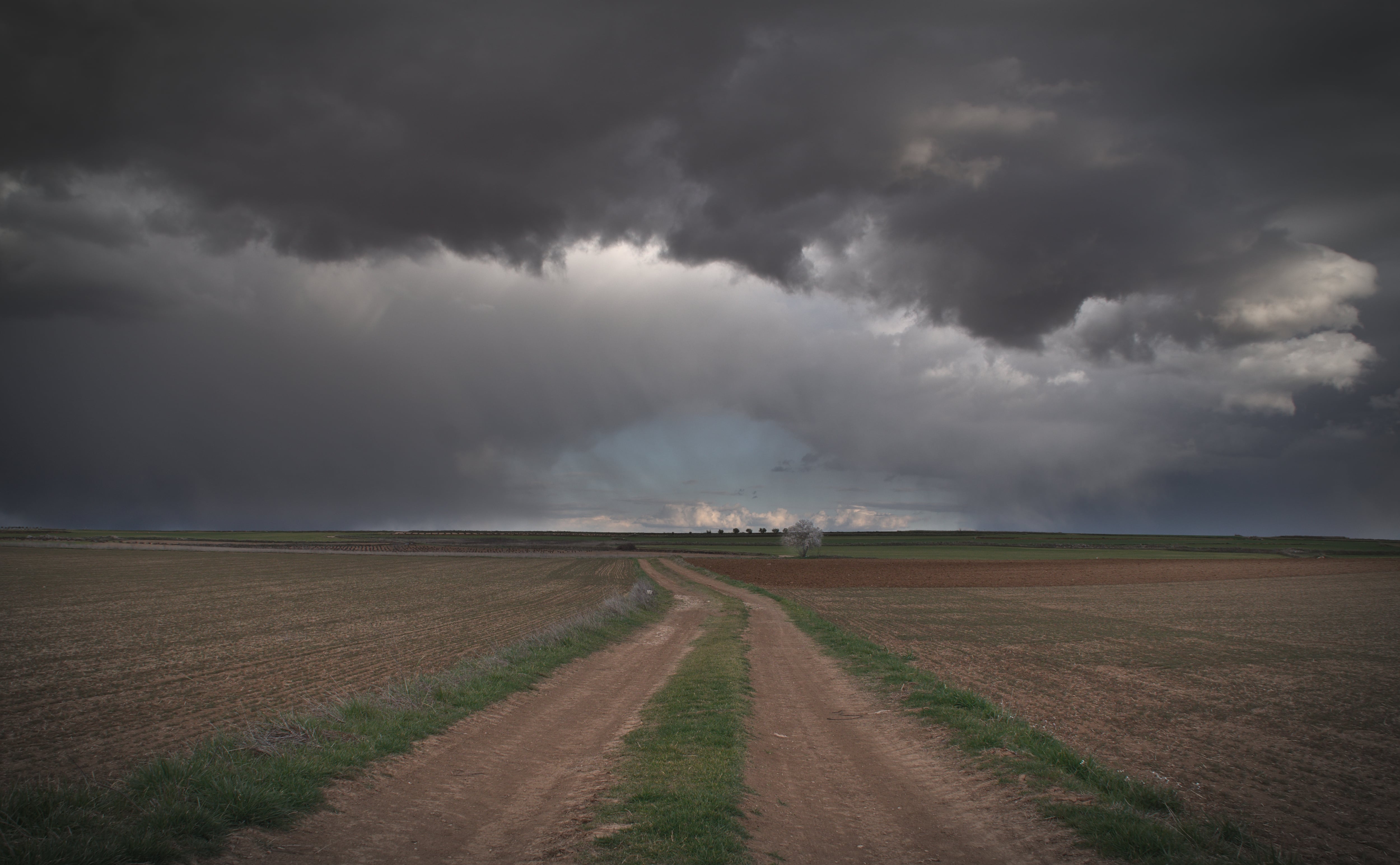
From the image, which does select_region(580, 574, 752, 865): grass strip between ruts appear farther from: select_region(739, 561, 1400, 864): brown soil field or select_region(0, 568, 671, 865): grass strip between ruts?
select_region(739, 561, 1400, 864): brown soil field

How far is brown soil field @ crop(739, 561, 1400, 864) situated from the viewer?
31.5 feet

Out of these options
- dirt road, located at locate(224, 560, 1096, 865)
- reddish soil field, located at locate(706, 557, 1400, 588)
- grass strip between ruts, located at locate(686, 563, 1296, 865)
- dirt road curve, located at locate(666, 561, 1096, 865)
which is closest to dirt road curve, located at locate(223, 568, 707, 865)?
dirt road, located at locate(224, 560, 1096, 865)

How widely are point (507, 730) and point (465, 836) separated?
4.91 meters

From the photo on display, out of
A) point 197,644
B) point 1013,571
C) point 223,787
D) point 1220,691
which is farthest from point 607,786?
point 1013,571

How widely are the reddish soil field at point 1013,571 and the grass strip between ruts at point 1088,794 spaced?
46146 millimetres

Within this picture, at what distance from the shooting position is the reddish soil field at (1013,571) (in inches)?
2581

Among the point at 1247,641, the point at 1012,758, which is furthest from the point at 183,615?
the point at 1247,641

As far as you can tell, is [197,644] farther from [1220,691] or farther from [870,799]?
[1220,691]

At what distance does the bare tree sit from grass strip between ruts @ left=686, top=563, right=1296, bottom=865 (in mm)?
113111

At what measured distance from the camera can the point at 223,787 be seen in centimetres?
740

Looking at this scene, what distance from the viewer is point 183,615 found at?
102 feet

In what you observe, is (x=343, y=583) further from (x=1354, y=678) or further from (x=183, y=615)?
(x=1354, y=678)

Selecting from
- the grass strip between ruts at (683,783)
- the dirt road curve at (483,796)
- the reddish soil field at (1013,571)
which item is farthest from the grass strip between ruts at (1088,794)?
the reddish soil field at (1013,571)

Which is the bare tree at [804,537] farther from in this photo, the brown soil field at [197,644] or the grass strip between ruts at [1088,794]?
the grass strip between ruts at [1088,794]
